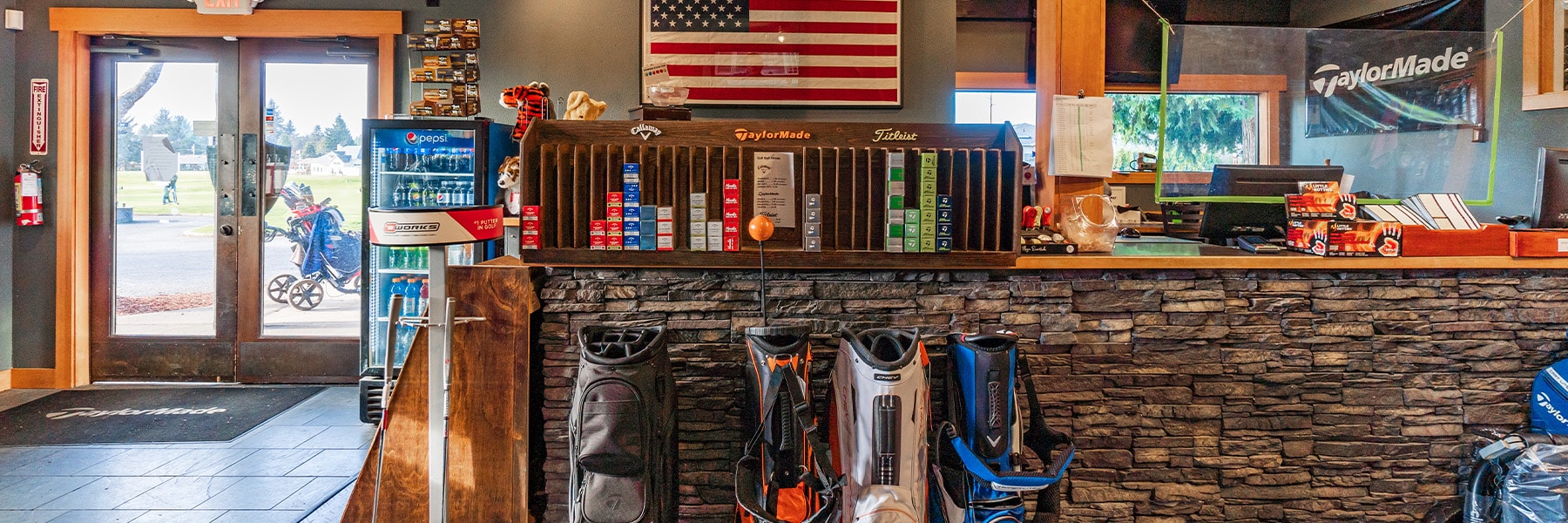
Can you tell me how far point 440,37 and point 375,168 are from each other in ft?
2.95

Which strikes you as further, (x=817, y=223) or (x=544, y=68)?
(x=544, y=68)

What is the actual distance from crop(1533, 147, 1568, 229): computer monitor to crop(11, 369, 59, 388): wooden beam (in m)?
7.44

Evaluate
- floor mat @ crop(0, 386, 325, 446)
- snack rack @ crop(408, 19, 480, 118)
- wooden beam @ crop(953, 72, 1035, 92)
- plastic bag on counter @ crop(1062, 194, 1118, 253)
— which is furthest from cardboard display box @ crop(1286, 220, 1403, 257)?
floor mat @ crop(0, 386, 325, 446)

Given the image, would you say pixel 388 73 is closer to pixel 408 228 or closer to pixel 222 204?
pixel 222 204

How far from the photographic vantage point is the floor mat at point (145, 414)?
4020 mm

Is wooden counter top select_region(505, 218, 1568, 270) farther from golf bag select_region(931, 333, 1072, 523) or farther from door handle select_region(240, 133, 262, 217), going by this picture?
door handle select_region(240, 133, 262, 217)

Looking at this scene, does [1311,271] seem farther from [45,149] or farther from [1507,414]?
[45,149]

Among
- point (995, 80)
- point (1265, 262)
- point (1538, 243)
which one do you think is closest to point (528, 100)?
point (1265, 262)

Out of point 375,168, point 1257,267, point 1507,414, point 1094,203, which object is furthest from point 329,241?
point 1507,414

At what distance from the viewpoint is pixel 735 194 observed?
2.49 m

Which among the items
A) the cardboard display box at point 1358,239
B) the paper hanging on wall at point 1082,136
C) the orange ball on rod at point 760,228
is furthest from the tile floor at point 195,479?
the cardboard display box at point 1358,239

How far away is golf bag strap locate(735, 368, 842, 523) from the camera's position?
6.84ft

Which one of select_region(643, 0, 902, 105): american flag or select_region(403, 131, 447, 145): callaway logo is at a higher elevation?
select_region(643, 0, 902, 105): american flag

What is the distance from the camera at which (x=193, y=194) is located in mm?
5176
